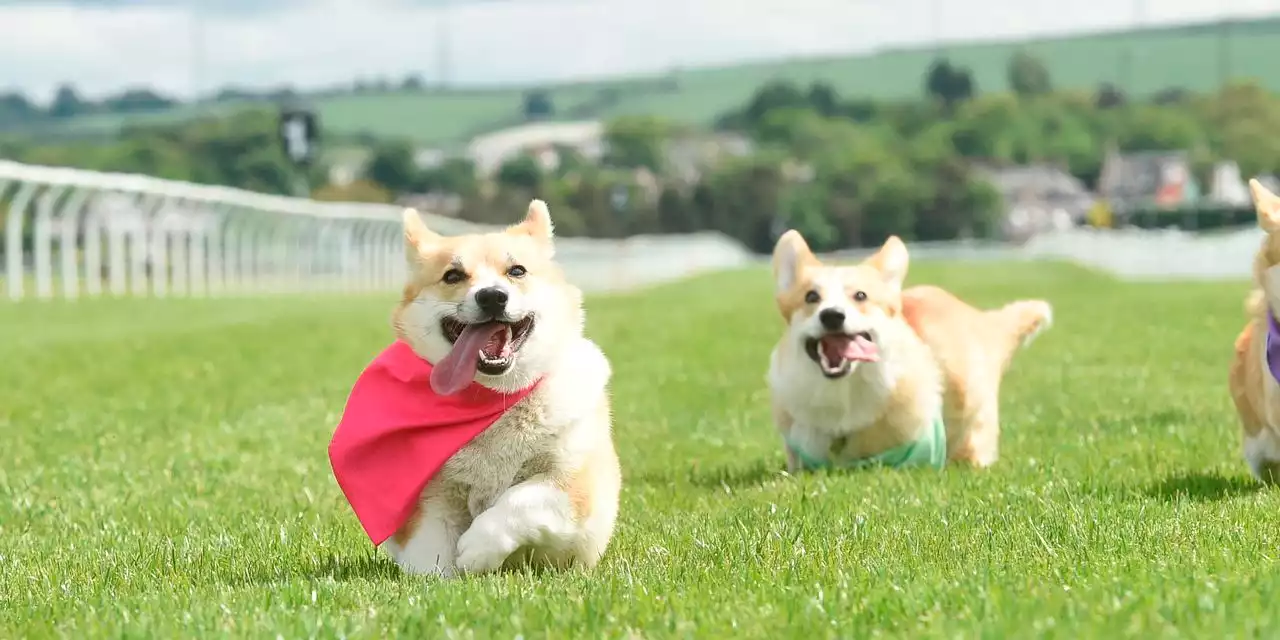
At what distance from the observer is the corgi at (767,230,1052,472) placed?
28.4ft

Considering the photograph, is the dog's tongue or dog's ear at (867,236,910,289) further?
dog's ear at (867,236,910,289)

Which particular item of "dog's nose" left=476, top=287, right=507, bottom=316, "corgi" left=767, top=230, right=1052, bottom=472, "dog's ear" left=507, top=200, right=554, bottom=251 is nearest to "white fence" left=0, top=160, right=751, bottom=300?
"corgi" left=767, top=230, right=1052, bottom=472

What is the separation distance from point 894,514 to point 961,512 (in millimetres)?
291

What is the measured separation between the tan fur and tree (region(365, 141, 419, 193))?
18244cm

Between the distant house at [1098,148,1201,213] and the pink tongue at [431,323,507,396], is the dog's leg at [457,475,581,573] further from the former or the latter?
the distant house at [1098,148,1201,213]

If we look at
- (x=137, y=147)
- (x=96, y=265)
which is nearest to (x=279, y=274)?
(x=96, y=265)

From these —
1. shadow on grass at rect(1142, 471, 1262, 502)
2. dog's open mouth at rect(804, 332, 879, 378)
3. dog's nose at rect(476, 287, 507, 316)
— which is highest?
dog's nose at rect(476, 287, 507, 316)

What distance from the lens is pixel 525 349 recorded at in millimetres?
6023

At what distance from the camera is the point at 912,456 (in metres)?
9.07

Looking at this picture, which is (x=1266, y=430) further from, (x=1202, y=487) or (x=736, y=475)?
(x=736, y=475)

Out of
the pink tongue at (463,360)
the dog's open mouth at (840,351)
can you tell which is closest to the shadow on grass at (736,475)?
the dog's open mouth at (840,351)

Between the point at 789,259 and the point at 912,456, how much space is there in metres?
1.28

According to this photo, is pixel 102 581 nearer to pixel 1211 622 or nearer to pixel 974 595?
pixel 974 595

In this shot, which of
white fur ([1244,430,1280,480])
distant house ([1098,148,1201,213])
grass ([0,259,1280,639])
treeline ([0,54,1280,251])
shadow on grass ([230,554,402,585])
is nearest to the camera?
grass ([0,259,1280,639])
